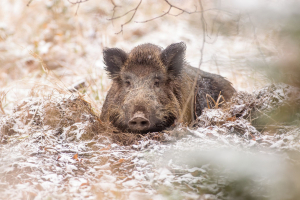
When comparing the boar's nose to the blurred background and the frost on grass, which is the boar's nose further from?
the blurred background

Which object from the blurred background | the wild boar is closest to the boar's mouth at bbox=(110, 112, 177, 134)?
the wild boar

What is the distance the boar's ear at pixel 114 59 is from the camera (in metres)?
5.08

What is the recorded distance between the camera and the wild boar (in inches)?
178

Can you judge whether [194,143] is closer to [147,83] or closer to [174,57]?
[147,83]

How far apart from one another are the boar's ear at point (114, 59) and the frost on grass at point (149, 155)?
30.8 inches

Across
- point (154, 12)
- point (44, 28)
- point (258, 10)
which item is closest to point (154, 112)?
point (258, 10)

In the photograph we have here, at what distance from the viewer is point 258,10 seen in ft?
7.72

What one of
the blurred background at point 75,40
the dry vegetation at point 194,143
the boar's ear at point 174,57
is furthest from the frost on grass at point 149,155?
the blurred background at point 75,40

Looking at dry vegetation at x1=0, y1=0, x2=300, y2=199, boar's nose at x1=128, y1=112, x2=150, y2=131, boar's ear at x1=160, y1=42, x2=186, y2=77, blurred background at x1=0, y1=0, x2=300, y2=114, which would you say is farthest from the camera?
blurred background at x1=0, y1=0, x2=300, y2=114

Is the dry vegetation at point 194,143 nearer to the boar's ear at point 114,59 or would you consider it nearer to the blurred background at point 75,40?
the boar's ear at point 114,59

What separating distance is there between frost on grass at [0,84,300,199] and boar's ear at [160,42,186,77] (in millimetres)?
1026

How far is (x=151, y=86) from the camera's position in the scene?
4.78 metres

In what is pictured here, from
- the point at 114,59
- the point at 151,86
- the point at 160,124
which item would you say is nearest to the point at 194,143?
the point at 160,124

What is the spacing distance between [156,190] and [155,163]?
0.53 metres
